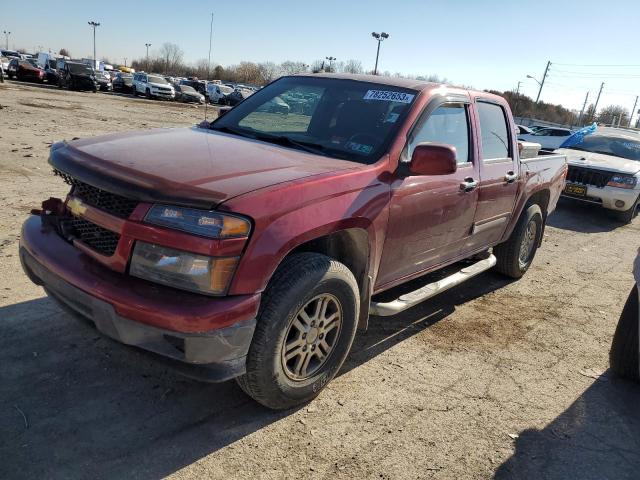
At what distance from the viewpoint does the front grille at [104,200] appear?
2.59m

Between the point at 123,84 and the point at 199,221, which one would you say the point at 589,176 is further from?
the point at 123,84

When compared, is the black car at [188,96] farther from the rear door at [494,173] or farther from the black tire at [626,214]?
the rear door at [494,173]

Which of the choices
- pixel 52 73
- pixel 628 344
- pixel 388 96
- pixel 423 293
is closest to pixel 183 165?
pixel 388 96

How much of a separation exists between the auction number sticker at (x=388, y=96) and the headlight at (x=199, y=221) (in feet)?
5.88

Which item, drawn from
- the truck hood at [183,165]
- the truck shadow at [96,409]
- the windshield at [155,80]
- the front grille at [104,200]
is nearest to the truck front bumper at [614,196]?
the truck shadow at [96,409]

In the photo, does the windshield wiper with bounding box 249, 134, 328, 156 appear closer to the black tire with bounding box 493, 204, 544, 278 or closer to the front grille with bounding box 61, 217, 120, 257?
the front grille with bounding box 61, 217, 120, 257

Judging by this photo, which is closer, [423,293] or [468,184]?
[423,293]

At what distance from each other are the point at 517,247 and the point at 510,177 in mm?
1100

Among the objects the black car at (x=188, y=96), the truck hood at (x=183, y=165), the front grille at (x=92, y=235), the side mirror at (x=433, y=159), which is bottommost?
the black car at (x=188, y=96)

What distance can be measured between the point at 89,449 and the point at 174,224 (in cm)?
119

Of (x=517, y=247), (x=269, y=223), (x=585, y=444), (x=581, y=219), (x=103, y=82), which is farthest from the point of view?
(x=103, y=82)

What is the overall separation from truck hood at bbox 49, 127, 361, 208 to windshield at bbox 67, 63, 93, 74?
36.6 metres

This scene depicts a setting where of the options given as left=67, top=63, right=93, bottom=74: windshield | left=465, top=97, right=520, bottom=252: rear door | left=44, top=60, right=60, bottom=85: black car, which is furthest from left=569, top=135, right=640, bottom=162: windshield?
left=44, top=60, right=60, bottom=85: black car

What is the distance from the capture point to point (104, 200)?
8.91ft
